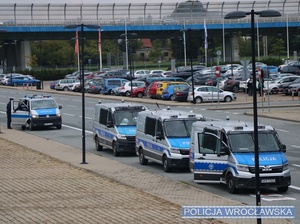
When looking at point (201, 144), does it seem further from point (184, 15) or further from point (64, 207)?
point (184, 15)

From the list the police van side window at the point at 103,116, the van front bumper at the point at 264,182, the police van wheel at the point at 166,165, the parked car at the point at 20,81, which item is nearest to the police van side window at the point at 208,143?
the van front bumper at the point at 264,182

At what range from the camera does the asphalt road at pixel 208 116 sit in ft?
71.2

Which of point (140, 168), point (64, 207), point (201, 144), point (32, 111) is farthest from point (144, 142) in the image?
point (32, 111)

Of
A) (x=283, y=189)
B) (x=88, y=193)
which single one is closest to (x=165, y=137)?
(x=283, y=189)

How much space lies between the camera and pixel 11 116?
44719 mm

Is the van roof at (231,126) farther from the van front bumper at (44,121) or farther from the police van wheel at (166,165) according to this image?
the van front bumper at (44,121)

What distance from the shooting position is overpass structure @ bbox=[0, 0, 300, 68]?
12044 cm

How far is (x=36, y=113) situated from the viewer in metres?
43.7

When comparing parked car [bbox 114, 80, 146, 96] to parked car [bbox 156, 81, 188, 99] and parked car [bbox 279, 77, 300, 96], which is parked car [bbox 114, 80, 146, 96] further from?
parked car [bbox 279, 77, 300, 96]

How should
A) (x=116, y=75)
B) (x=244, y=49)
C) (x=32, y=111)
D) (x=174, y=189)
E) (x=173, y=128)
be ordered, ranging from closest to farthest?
(x=174, y=189) < (x=173, y=128) < (x=32, y=111) < (x=116, y=75) < (x=244, y=49)

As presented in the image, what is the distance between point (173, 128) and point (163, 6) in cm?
10136

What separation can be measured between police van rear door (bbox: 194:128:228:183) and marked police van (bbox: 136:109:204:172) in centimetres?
304

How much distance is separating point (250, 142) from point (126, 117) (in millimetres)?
10226

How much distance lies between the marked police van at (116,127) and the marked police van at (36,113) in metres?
10.0
